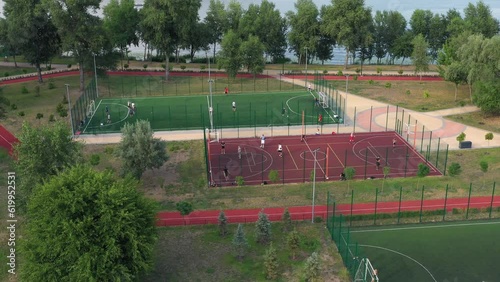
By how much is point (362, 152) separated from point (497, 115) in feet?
63.2

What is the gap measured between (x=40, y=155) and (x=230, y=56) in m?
41.9

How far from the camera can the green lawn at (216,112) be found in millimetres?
54094

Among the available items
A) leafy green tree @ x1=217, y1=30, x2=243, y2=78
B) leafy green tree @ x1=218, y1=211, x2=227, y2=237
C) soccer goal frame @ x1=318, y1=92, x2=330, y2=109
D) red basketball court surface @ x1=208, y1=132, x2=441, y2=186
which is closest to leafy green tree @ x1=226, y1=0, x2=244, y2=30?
leafy green tree @ x1=217, y1=30, x2=243, y2=78

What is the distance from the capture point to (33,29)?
63.8 metres

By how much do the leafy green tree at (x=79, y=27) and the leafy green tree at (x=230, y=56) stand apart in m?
15.2

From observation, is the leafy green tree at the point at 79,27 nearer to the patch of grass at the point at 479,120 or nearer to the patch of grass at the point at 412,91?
the patch of grass at the point at 412,91

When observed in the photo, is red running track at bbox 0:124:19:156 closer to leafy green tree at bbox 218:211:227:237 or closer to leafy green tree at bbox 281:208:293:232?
leafy green tree at bbox 218:211:227:237

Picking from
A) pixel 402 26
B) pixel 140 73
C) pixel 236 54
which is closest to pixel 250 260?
pixel 236 54

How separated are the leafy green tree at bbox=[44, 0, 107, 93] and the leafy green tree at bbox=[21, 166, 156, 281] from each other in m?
39.3

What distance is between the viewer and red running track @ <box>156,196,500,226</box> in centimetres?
3456

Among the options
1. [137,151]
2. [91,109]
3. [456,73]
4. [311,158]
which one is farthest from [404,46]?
[137,151]

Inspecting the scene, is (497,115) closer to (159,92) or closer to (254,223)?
(254,223)

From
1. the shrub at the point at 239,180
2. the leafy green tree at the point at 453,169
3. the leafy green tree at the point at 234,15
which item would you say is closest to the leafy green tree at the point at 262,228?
the shrub at the point at 239,180

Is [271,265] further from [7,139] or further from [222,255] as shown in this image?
[7,139]
